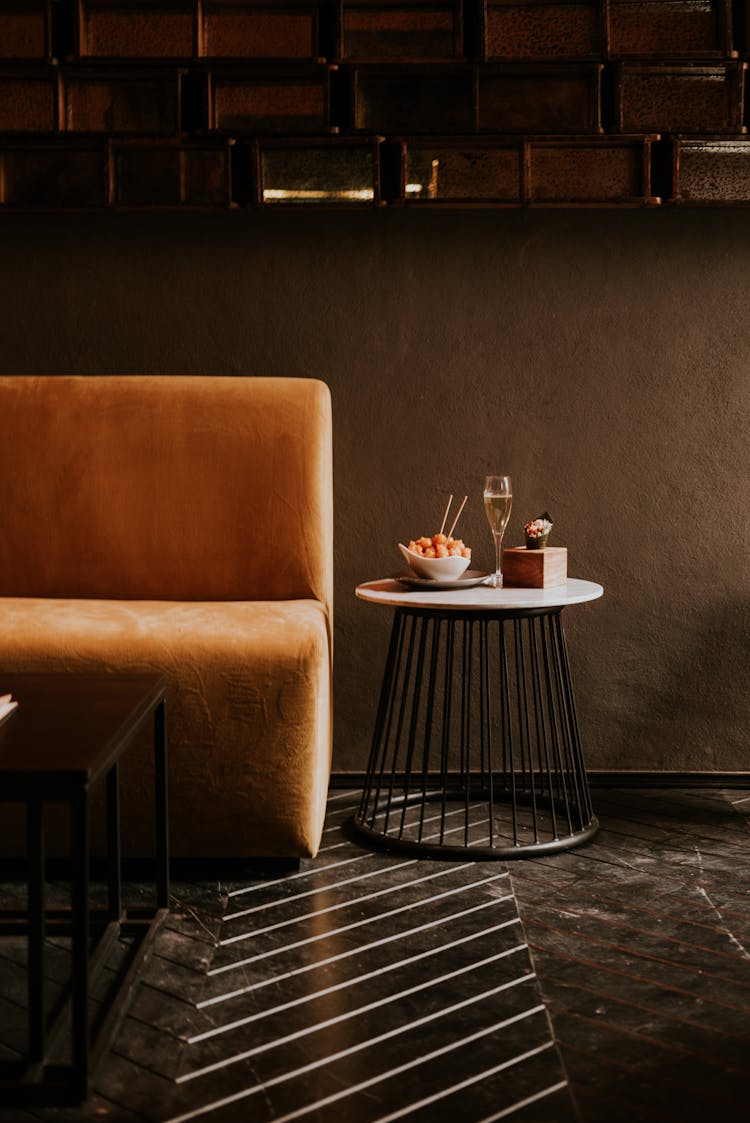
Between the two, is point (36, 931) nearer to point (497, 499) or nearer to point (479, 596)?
point (479, 596)

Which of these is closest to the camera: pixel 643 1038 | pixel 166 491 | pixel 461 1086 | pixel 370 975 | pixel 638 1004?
pixel 461 1086

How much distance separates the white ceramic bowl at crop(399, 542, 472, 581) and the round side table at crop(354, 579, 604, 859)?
6 centimetres

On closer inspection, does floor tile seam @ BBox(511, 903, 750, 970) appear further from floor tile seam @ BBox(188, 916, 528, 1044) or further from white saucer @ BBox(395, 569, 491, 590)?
white saucer @ BBox(395, 569, 491, 590)

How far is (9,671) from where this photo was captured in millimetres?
2420

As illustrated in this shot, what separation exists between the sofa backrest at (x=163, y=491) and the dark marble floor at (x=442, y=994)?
2.52 ft

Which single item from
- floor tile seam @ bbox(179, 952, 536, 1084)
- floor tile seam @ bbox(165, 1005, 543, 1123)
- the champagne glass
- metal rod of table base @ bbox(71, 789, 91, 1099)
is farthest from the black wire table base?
metal rod of table base @ bbox(71, 789, 91, 1099)

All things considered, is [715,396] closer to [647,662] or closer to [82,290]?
[647,662]

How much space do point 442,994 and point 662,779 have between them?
1.48 meters

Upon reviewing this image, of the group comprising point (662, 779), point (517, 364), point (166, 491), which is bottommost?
point (662, 779)

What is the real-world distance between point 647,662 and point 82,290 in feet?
6.05

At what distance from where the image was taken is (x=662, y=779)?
3.22 meters

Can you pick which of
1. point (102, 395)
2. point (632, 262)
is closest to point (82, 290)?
point (102, 395)

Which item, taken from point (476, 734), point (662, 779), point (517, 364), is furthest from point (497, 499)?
point (662, 779)

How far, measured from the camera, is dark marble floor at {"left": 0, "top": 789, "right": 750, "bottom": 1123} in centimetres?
159
